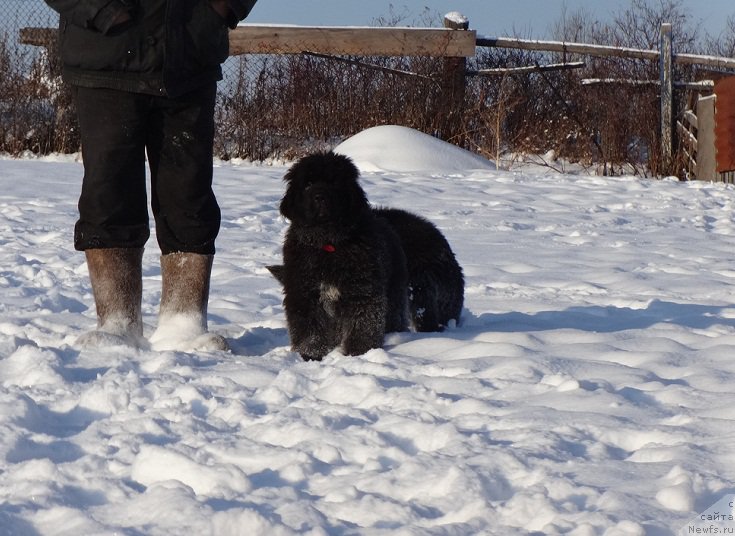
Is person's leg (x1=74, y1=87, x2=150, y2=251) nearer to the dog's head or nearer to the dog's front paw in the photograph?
the dog's head

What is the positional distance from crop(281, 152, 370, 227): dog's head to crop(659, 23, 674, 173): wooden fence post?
954 centimetres

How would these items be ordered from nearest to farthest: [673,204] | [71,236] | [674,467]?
[674,467]
[71,236]
[673,204]

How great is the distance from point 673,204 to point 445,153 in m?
3.05

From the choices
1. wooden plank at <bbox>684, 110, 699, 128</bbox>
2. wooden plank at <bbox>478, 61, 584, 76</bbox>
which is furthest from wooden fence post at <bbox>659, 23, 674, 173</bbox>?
wooden plank at <bbox>478, 61, 584, 76</bbox>

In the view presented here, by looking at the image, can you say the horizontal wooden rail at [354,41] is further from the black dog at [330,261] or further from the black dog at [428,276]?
the black dog at [330,261]

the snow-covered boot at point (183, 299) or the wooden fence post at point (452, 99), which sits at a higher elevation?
the wooden fence post at point (452, 99)

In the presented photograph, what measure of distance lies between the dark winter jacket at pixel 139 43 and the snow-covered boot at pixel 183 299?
63cm

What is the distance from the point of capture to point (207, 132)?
12.6ft

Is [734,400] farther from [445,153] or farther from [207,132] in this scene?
[445,153]

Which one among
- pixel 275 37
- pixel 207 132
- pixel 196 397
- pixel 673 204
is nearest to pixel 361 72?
pixel 275 37

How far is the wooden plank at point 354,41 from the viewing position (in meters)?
12.7

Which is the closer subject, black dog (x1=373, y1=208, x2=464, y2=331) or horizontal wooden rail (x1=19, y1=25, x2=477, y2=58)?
black dog (x1=373, y1=208, x2=464, y2=331)

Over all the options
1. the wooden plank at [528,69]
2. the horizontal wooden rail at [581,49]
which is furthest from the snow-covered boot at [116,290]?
the horizontal wooden rail at [581,49]

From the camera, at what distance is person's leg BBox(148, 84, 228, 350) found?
3.78 m
